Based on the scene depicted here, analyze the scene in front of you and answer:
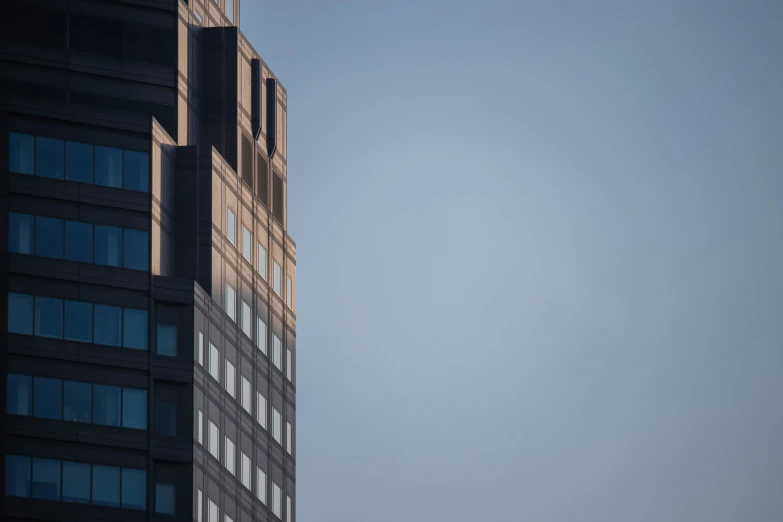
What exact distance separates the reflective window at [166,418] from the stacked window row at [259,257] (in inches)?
524

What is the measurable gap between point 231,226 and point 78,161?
A: 40.2ft

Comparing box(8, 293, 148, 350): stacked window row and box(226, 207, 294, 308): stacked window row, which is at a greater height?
box(226, 207, 294, 308): stacked window row

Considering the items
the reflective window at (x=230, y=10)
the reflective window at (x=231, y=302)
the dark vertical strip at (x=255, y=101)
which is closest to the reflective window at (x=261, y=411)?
the reflective window at (x=231, y=302)

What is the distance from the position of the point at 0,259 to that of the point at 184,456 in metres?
14.6

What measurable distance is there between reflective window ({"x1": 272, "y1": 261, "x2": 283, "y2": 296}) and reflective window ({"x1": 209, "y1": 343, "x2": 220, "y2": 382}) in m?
14.0

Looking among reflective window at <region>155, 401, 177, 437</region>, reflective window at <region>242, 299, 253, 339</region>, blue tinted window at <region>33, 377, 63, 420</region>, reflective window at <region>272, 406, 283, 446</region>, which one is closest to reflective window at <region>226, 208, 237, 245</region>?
reflective window at <region>242, 299, 253, 339</region>

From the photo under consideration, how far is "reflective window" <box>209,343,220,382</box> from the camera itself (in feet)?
378

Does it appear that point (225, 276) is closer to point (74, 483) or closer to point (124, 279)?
point (124, 279)

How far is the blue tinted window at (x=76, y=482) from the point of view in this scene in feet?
352

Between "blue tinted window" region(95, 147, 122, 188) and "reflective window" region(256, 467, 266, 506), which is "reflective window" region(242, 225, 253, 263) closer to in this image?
"blue tinted window" region(95, 147, 122, 188)

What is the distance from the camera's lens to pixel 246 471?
12062 centimetres

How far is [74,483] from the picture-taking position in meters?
108

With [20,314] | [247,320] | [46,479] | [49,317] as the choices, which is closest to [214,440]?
[247,320]

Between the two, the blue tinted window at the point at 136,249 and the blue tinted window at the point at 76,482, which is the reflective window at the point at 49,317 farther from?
the blue tinted window at the point at 76,482
